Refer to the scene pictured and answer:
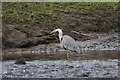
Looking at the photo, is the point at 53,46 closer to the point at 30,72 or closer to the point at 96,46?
the point at 96,46

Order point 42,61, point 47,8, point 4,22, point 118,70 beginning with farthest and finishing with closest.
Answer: point 47,8, point 4,22, point 42,61, point 118,70

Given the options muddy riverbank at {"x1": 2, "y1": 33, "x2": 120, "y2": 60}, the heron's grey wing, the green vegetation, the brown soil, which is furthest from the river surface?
the green vegetation

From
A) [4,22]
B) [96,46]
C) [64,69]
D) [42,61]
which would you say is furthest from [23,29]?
[64,69]

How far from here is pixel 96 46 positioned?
61.5 feet

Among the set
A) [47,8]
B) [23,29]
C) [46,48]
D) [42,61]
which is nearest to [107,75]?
[42,61]

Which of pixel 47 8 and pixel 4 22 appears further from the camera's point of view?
pixel 47 8

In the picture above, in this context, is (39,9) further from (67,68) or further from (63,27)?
(67,68)

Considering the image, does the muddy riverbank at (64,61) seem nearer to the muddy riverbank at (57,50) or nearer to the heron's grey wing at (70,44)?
the muddy riverbank at (57,50)

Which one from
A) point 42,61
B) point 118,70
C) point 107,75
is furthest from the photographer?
point 42,61

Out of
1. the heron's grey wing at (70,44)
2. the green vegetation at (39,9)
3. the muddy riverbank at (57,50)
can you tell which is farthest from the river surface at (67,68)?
the green vegetation at (39,9)

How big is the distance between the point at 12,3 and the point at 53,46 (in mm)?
4883

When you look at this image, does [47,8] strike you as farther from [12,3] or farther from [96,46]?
[96,46]

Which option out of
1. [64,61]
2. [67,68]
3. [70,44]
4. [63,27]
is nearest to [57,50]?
[70,44]

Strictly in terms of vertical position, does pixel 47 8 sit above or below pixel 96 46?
above
